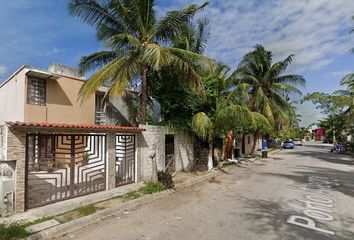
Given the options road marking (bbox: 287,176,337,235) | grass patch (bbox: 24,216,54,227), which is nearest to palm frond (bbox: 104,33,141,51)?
grass patch (bbox: 24,216,54,227)

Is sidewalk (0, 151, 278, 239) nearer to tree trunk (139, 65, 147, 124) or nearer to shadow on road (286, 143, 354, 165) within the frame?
tree trunk (139, 65, 147, 124)

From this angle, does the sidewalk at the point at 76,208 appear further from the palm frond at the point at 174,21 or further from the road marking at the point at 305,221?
the palm frond at the point at 174,21

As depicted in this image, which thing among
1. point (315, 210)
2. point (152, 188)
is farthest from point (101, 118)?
point (315, 210)

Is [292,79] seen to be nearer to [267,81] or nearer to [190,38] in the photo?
[267,81]

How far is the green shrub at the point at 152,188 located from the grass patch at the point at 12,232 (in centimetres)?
450

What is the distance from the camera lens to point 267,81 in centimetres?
2658

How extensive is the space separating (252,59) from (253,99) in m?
3.60

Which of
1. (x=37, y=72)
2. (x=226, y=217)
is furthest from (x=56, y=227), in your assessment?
(x=37, y=72)

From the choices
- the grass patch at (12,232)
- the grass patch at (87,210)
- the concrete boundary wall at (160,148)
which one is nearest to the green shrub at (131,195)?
the grass patch at (87,210)

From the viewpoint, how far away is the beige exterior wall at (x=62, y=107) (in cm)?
1439

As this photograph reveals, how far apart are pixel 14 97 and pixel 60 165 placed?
793 cm

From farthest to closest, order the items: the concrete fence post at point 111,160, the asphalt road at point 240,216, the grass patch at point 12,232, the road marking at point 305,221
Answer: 1. the concrete fence post at point 111,160
2. the road marking at point 305,221
3. the asphalt road at point 240,216
4. the grass patch at point 12,232

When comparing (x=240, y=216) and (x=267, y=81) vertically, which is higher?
(x=267, y=81)

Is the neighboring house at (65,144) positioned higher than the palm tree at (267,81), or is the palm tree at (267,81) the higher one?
the palm tree at (267,81)
